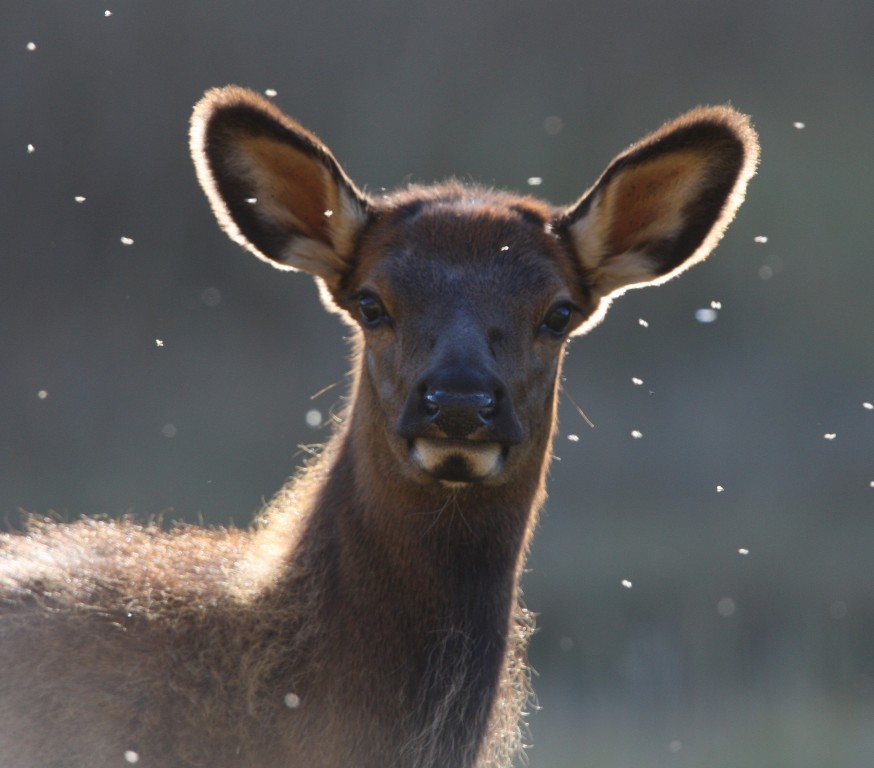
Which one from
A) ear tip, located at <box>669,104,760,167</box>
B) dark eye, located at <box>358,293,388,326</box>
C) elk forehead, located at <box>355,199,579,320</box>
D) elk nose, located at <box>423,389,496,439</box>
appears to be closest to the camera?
elk nose, located at <box>423,389,496,439</box>

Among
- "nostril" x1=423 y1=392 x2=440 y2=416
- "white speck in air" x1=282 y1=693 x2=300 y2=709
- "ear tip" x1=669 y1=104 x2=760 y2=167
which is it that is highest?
"ear tip" x1=669 y1=104 x2=760 y2=167

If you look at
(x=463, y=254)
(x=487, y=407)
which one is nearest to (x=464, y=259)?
(x=463, y=254)

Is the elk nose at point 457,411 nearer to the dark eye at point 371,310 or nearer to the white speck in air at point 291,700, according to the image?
the dark eye at point 371,310

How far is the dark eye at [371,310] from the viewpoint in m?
5.45

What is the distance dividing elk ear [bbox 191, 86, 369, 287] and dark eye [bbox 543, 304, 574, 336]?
0.80 m

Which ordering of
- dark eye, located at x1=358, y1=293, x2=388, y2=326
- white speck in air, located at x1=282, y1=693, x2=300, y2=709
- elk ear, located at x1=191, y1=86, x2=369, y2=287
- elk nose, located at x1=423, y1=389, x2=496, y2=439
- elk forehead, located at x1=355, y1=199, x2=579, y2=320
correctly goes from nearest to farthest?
elk nose, located at x1=423, y1=389, x2=496, y2=439, white speck in air, located at x1=282, y1=693, x2=300, y2=709, elk forehead, located at x1=355, y1=199, x2=579, y2=320, dark eye, located at x1=358, y1=293, x2=388, y2=326, elk ear, located at x1=191, y1=86, x2=369, y2=287

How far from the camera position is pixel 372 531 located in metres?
5.25

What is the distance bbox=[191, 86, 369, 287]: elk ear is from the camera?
18.3 feet

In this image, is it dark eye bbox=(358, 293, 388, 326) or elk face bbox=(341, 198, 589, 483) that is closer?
elk face bbox=(341, 198, 589, 483)

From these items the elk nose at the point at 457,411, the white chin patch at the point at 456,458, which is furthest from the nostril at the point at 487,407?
the white chin patch at the point at 456,458

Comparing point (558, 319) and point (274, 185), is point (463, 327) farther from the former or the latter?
point (274, 185)

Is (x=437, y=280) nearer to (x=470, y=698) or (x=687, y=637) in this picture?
(x=470, y=698)

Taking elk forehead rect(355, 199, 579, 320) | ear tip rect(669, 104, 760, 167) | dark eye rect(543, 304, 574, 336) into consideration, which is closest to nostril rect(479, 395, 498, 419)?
elk forehead rect(355, 199, 579, 320)

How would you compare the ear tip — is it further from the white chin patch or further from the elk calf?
the white chin patch
